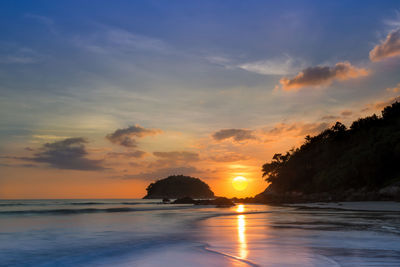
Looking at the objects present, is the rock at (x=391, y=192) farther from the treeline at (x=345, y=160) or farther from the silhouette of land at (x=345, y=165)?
the treeline at (x=345, y=160)

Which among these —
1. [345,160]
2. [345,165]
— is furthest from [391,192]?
[345,160]

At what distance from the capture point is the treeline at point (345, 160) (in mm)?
61191

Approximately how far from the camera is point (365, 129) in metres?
80.2

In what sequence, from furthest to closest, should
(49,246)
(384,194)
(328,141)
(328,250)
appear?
(328,141)
(384,194)
(49,246)
(328,250)

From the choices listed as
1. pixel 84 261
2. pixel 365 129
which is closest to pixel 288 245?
pixel 84 261

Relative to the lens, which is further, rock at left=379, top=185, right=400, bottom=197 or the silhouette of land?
the silhouette of land

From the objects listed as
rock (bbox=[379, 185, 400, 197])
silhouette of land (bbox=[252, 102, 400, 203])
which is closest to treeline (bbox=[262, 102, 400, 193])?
silhouette of land (bbox=[252, 102, 400, 203])

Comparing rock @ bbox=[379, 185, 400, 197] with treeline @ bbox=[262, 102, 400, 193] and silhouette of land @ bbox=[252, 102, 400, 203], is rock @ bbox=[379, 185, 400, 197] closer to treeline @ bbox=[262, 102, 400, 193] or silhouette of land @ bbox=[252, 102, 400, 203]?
silhouette of land @ bbox=[252, 102, 400, 203]

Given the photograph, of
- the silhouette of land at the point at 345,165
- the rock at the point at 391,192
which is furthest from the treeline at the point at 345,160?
the rock at the point at 391,192

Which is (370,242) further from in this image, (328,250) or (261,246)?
(261,246)

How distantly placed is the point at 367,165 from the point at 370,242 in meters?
56.4

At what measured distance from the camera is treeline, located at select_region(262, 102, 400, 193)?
61.2m

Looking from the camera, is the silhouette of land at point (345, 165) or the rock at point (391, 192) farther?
the silhouette of land at point (345, 165)

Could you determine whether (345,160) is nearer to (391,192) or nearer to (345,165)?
(345,165)
